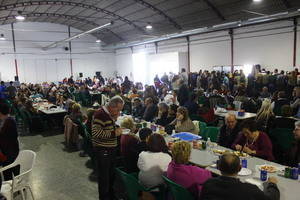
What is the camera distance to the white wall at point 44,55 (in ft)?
70.1

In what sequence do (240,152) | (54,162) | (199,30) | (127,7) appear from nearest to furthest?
(240,152), (54,162), (199,30), (127,7)

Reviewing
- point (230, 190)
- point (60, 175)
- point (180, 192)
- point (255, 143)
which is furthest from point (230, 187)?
point (60, 175)

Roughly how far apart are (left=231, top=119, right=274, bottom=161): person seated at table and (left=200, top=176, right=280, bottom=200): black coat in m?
1.74

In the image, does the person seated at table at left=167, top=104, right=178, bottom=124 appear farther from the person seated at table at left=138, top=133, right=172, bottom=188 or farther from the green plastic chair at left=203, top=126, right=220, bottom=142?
the person seated at table at left=138, top=133, right=172, bottom=188

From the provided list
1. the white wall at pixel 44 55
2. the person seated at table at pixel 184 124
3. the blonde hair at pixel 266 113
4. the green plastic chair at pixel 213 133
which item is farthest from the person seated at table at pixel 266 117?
the white wall at pixel 44 55

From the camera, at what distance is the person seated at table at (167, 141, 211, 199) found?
2633 millimetres

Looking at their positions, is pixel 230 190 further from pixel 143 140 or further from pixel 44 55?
pixel 44 55

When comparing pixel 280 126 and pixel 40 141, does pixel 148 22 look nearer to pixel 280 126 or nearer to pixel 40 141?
pixel 40 141

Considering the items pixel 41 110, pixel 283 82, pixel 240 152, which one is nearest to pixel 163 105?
pixel 240 152

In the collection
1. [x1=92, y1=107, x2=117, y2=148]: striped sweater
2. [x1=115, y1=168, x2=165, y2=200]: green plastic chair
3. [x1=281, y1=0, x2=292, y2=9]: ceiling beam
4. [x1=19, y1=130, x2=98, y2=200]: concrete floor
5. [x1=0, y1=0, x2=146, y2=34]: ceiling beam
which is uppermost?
[x1=0, y1=0, x2=146, y2=34]: ceiling beam

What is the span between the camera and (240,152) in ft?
11.8

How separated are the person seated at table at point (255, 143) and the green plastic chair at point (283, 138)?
0.87 metres

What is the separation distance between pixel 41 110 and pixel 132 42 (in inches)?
515

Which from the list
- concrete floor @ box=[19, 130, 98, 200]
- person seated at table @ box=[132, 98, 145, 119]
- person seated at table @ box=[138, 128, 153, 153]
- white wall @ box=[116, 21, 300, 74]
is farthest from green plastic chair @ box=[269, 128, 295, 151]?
white wall @ box=[116, 21, 300, 74]
